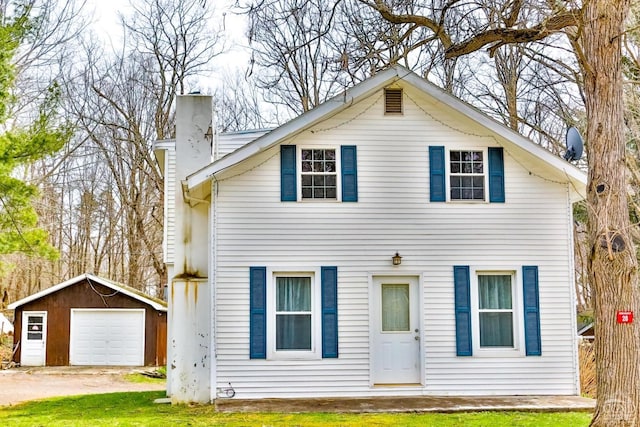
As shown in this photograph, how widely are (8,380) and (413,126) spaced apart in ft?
48.6

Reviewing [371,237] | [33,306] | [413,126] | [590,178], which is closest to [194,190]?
[371,237]

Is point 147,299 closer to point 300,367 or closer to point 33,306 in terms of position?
point 33,306

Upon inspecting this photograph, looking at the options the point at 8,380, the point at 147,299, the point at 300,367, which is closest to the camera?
the point at 300,367

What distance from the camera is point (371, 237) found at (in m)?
12.5

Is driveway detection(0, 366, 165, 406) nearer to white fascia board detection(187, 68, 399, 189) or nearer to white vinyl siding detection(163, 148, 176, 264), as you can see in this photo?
white vinyl siding detection(163, 148, 176, 264)

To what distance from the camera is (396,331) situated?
491 inches

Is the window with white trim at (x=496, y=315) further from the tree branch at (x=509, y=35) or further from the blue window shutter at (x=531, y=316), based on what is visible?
the tree branch at (x=509, y=35)

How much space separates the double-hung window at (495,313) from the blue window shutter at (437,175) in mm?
1552

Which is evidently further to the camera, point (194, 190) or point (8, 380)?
point (8, 380)

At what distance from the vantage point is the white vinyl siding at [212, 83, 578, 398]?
12.2 metres

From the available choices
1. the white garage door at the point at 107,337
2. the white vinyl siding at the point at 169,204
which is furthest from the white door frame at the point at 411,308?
the white garage door at the point at 107,337

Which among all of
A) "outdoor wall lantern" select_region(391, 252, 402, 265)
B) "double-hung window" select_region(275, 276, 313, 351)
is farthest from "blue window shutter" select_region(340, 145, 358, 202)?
"double-hung window" select_region(275, 276, 313, 351)

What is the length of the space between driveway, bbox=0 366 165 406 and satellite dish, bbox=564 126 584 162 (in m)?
12.0

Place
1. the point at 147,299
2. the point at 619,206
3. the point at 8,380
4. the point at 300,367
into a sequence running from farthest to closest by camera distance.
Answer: the point at 147,299 → the point at 8,380 → the point at 300,367 → the point at 619,206
